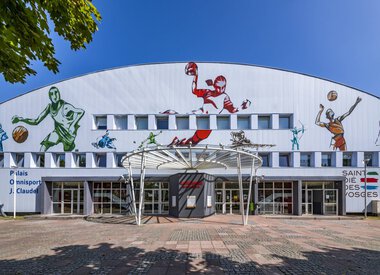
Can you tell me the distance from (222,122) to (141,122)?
7.20m

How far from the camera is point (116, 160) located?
26.0m

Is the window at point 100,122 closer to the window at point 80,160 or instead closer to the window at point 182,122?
the window at point 80,160

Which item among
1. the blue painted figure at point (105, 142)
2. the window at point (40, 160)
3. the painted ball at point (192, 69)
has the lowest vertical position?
the window at point (40, 160)

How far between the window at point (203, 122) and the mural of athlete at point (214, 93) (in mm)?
643

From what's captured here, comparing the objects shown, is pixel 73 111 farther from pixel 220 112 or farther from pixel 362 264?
pixel 362 264

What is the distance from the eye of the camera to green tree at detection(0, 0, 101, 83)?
3359 millimetres

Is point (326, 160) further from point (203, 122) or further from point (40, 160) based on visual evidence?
point (40, 160)

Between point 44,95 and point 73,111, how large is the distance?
128 inches

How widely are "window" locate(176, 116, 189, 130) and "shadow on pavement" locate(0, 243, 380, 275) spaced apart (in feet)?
55.0

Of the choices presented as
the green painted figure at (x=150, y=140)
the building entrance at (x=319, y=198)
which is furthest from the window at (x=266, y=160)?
the green painted figure at (x=150, y=140)

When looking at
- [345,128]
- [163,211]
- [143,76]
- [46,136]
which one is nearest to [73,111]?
[46,136]

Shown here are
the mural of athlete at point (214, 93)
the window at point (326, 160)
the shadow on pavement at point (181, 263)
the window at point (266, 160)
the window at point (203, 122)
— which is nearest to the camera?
the shadow on pavement at point (181, 263)

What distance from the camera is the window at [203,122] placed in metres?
26.0

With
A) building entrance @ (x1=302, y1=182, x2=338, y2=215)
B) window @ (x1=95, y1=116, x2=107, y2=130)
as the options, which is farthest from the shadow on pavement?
window @ (x1=95, y1=116, x2=107, y2=130)
